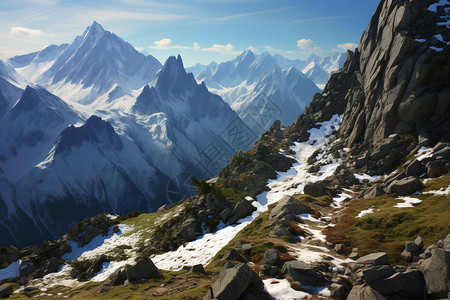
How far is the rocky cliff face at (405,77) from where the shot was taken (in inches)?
2037

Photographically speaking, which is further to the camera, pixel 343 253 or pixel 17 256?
pixel 17 256

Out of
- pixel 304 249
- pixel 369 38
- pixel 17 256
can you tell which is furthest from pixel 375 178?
pixel 17 256

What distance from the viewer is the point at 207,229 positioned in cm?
4716

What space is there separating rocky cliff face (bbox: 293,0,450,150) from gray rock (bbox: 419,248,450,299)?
144 ft

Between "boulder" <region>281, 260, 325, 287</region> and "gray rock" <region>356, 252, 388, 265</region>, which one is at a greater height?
"gray rock" <region>356, 252, 388, 265</region>

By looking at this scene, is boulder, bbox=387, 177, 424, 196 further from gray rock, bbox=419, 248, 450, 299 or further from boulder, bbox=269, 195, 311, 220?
gray rock, bbox=419, 248, 450, 299

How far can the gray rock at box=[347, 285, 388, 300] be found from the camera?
1436 cm

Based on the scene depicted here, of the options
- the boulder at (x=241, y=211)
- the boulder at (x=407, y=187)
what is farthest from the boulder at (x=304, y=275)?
the boulder at (x=241, y=211)

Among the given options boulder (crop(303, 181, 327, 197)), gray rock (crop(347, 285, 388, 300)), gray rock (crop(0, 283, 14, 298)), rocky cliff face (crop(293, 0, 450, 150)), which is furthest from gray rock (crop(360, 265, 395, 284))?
rocky cliff face (crop(293, 0, 450, 150))

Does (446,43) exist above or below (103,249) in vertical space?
above

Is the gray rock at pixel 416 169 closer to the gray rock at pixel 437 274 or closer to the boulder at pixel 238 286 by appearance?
the gray rock at pixel 437 274

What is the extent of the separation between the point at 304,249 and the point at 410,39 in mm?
58117

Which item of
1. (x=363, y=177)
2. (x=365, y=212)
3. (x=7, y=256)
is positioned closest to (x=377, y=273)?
(x=365, y=212)

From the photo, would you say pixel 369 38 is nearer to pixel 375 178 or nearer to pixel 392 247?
pixel 375 178
